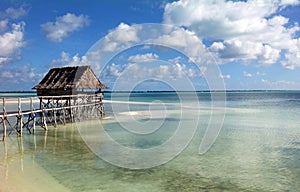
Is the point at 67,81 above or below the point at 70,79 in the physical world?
below

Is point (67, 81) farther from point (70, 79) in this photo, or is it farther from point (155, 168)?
point (155, 168)

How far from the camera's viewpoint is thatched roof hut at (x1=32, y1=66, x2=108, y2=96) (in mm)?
23781

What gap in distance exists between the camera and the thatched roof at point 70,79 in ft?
77.9

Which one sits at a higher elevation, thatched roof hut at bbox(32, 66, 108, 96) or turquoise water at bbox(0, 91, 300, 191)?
thatched roof hut at bbox(32, 66, 108, 96)

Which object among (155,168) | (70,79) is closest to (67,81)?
(70,79)

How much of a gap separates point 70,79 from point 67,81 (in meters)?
0.29

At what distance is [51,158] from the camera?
11484 millimetres

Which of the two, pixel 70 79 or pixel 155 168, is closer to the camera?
pixel 155 168

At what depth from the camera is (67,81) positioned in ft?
78.9

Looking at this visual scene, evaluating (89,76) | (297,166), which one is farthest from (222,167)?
(89,76)

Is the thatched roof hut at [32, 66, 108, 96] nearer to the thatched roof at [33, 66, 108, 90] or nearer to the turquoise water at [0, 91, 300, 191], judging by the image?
the thatched roof at [33, 66, 108, 90]

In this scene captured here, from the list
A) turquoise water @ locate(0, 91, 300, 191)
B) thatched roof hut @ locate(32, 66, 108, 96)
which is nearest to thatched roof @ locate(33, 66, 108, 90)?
thatched roof hut @ locate(32, 66, 108, 96)

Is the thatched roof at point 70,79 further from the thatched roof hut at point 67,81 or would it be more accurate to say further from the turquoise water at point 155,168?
the turquoise water at point 155,168

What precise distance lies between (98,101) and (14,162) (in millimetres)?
16883
